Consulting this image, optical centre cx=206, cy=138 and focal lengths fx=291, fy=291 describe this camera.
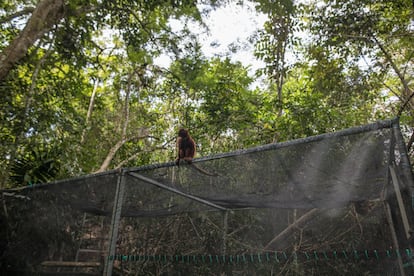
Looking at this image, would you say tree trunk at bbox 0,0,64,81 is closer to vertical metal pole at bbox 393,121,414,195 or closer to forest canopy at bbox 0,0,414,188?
forest canopy at bbox 0,0,414,188

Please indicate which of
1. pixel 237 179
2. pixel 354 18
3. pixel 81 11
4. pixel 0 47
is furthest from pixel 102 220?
pixel 354 18

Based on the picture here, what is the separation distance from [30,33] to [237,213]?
3.85 m

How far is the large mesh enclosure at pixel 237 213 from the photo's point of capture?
6.57 ft

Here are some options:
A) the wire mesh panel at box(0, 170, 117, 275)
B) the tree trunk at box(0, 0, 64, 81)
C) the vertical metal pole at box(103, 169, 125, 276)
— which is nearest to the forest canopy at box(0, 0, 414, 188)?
the tree trunk at box(0, 0, 64, 81)

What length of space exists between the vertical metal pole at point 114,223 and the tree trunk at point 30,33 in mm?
2206

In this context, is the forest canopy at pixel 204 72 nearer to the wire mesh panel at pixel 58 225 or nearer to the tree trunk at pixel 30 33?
the tree trunk at pixel 30 33

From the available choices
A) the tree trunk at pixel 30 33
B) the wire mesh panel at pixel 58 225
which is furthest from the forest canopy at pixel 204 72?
the wire mesh panel at pixel 58 225

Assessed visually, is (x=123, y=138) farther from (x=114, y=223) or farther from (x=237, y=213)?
(x=114, y=223)

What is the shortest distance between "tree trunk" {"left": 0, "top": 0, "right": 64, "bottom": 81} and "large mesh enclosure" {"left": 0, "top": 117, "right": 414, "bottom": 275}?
1608 mm

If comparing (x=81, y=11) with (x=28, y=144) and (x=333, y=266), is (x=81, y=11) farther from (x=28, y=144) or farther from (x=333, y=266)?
(x=333, y=266)

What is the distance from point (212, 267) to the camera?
4344mm

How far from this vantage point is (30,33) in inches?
152

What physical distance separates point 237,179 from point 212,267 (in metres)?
2.34

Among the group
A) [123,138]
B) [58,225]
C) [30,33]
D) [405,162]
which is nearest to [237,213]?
[58,225]
